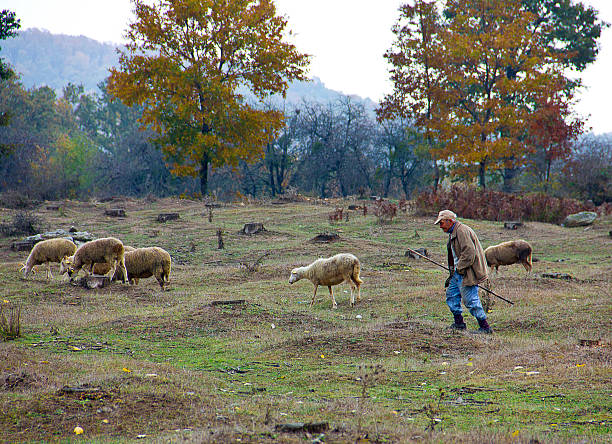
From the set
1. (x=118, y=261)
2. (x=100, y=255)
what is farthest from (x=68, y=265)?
(x=118, y=261)

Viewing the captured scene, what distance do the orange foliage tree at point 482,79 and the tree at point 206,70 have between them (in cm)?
760

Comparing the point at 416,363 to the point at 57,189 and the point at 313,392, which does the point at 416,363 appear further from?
the point at 57,189

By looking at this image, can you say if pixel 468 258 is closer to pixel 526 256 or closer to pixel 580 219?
pixel 526 256

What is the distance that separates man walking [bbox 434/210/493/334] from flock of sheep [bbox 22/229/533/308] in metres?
2.78

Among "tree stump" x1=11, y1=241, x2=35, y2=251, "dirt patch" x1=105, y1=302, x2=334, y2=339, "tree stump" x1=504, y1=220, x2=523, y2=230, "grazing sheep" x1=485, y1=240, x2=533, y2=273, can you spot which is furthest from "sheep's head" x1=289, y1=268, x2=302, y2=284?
"tree stump" x1=504, y1=220, x2=523, y2=230

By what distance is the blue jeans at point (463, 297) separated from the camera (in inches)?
380

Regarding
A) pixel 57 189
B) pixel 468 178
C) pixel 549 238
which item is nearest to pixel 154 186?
pixel 57 189

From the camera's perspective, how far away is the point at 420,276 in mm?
15609

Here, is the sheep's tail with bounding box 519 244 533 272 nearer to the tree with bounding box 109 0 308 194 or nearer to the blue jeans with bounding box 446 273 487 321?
the blue jeans with bounding box 446 273 487 321

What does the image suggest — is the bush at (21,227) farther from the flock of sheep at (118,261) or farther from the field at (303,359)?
the flock of sheep at (118,261)

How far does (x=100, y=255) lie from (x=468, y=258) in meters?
8.50

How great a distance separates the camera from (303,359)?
27.2 feet

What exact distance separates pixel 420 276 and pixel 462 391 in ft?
30.3

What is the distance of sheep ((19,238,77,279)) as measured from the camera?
50.0 feet
